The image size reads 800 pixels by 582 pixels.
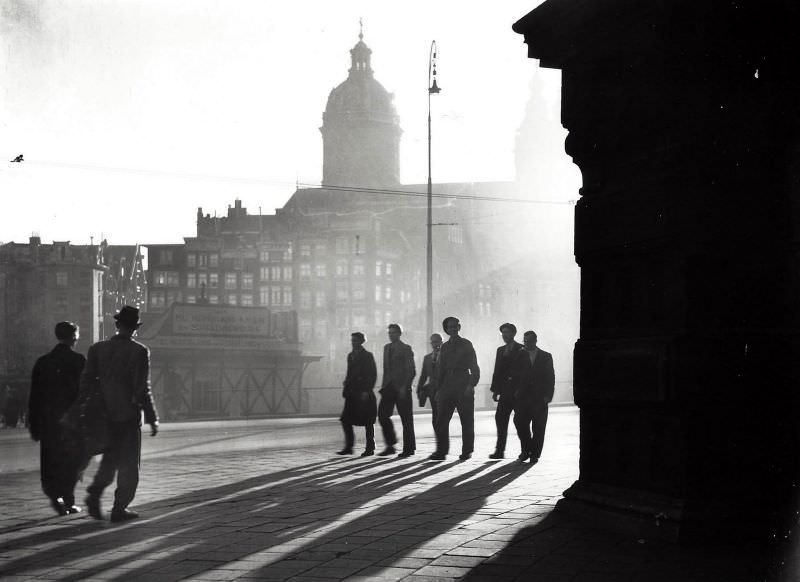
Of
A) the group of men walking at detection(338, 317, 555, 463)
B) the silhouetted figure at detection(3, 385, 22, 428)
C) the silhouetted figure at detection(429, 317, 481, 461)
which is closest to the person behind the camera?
the group of men walking at detection(338, 317, 555, 463)

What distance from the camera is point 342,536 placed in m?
6.64

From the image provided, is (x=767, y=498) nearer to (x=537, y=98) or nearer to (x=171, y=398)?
(x=171, y=398)

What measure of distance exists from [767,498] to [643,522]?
69cm

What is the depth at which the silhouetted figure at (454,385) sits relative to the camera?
519 inches

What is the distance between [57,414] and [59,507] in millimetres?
863

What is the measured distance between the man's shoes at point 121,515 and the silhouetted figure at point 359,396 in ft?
20.0

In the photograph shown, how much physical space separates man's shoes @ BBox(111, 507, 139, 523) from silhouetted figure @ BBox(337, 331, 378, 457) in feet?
→ 20.0

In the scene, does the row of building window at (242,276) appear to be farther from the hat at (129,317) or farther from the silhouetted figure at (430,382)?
the hat at (129,317)

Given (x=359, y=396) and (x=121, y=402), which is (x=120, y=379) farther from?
(x=359, y=396)

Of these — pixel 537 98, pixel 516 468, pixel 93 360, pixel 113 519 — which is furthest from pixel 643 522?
pixel 537 98

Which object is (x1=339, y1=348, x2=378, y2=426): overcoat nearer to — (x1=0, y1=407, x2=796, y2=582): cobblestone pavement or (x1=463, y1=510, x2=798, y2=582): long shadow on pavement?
(x1=0, y1=407, x2=796, y2=582): cobblestone pavement

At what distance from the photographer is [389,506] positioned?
26.8 feet

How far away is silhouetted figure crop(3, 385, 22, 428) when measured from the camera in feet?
97.2

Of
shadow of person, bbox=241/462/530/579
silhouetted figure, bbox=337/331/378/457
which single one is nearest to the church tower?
silhouetted figure, bbox=337/331/378/457
